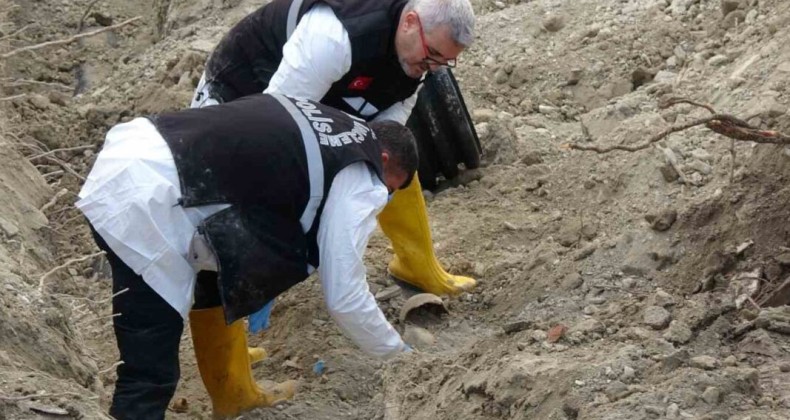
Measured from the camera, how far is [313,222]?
3.86 m

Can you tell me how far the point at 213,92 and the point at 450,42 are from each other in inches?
41.0

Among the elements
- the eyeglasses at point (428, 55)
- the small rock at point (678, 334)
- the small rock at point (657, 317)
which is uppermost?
the eyeglasses at point (428, 55)

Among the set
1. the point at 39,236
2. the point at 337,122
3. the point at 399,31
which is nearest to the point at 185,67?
the point at 39,236

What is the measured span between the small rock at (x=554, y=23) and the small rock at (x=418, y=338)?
2.88 m

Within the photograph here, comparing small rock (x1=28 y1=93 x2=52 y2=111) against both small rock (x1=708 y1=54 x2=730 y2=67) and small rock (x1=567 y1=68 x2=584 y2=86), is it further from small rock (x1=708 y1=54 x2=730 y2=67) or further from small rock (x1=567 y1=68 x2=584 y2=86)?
small rock (x1=708 y1=54 x2=730 y2=67)

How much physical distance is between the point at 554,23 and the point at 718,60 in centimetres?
137

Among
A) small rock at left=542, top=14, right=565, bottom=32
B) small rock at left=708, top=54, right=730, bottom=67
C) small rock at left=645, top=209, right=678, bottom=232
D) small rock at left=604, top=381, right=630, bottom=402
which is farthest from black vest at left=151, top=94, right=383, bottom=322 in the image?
small rock at left=542, top=14, right=565, bottom=32

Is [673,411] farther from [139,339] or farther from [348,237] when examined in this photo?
[139,339]

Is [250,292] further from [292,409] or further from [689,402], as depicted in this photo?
[689,402]

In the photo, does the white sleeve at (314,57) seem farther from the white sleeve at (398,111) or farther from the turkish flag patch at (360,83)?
the white sleeve at (398,111)

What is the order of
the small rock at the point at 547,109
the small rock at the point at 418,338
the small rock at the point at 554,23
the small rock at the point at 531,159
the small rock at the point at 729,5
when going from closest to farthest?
the small rock at the point at 418,338
the small rock at the point at 531,159
the small rock at the point at 729,5
the small rock at the point at 547,109
the small rock at the point at 554,23

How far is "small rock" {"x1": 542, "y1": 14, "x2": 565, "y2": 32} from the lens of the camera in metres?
7.38

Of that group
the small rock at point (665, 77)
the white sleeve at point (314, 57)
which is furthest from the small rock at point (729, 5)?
the white sleeve at point (314, 57)

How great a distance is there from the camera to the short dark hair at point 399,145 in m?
4.02
